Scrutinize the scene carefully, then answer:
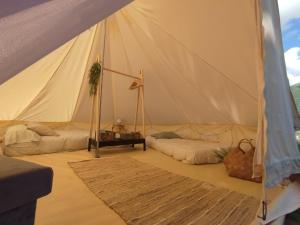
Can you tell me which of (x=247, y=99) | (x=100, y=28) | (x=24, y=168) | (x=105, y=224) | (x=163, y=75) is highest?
(x=100, y=28)

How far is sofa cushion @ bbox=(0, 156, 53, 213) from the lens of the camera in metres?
1.12

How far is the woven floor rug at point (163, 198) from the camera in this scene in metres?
1.87

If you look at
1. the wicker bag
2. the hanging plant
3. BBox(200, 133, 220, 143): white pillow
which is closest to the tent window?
the wicker bag

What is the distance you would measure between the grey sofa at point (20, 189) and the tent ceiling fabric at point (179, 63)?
7.38 feet

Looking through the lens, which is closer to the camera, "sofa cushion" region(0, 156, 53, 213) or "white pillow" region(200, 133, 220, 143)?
"sofa cushion" region(0, 156, 53, 213)

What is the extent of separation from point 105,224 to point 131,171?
153 cm

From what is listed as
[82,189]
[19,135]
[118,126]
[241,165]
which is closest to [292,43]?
[241,165]

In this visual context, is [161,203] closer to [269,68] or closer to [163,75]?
[269,68]

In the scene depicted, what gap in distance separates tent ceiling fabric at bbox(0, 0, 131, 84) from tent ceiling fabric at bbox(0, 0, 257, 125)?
1801mm

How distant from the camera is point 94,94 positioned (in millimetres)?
4359

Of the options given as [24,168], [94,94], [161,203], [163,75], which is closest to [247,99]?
[163,75]

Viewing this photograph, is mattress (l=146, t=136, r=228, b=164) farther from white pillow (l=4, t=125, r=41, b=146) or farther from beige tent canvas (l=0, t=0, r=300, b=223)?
white pillow (l=4, t=125, r=41, b=146)

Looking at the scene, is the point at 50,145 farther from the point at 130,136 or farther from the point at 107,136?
the point at 130,136

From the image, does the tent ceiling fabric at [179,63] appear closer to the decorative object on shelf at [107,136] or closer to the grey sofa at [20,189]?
the decorative object on shelf at [107,136]
